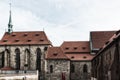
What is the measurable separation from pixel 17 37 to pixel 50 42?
8.87 meters

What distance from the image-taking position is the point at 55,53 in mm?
73062

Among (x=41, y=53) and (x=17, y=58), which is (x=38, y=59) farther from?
(x=17, y=58)

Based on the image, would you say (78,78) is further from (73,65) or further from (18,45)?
(18,45)

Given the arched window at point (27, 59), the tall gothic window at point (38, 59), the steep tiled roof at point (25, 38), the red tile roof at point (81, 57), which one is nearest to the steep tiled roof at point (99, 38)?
the red tile roof at point (81, 57)

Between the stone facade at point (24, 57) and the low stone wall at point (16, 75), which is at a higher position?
the stone facade at point (24, 57)

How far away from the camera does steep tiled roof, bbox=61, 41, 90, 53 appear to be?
81.2 meters

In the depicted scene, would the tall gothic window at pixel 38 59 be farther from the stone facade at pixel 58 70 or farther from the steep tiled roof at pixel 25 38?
the stone facade at pixel 58 70

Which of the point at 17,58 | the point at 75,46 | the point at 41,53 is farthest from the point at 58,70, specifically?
the point at 75,46

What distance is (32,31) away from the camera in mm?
80812

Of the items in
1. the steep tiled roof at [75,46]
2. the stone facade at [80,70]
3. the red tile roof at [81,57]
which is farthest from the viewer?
the steep tiled roof at [75,46]

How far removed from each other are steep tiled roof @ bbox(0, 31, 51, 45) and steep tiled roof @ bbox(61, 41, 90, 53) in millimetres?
7295

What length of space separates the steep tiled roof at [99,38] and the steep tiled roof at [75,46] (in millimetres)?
2517

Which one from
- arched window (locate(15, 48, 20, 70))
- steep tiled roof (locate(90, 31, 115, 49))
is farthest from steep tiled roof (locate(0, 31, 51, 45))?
steep tiled roof (locate(90, 31, 115, 49))

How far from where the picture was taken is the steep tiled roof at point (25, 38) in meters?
77.8
